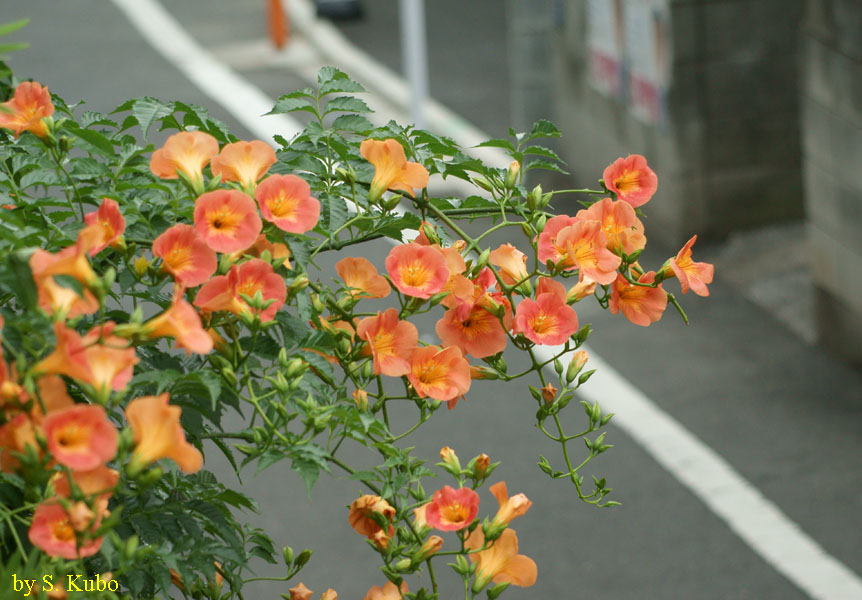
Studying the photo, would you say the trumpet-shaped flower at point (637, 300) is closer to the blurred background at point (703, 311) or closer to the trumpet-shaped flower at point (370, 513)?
the trumpet-shaped flower at point (370, 513)

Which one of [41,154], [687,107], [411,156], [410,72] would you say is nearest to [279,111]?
[411,156]

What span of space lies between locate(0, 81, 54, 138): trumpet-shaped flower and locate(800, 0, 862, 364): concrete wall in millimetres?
4492

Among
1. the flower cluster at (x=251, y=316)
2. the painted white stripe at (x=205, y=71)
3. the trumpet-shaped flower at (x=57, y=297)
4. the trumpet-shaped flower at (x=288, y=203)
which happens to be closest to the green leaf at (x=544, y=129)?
the flower cluster at (x=251, y=316)

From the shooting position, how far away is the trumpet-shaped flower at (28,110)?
4.90 feet

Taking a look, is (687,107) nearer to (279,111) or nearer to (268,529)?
(268,529)

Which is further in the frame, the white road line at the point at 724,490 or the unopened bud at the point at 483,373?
the white road line at the point at 724,490

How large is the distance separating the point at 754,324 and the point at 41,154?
5.46m

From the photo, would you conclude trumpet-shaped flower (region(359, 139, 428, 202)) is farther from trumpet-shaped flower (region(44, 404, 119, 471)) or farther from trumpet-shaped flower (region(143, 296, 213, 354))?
trumpet-shaped flower (region(44, 404, 119, 471))

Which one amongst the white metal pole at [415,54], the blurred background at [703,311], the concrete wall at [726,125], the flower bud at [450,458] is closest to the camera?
the flower bud at [450,458]

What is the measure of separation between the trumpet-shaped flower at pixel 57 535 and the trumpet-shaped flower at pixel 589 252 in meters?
0.64

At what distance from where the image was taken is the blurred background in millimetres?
4898

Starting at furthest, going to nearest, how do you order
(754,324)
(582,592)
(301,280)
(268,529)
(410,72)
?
(410,72) → (754,324) → (268,529) → (582,592) → (301,280)

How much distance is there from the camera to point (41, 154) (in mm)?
1587

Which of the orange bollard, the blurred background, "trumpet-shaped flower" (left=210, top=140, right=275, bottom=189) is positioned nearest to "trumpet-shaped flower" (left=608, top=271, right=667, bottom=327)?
"trumpet-shaped flower" (left=210, top=140, right=275, bottom=189)
